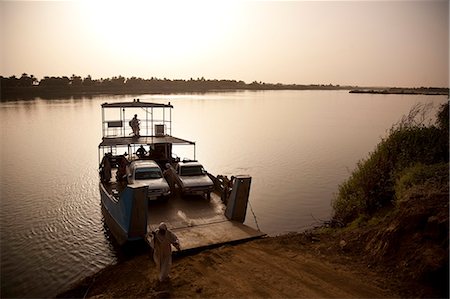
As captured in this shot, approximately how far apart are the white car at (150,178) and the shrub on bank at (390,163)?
25.2ft

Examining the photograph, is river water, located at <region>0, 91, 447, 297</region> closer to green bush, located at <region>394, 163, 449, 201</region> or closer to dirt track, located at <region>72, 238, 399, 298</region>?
dirt track, located at <region>72, 238, 399, 298</region>

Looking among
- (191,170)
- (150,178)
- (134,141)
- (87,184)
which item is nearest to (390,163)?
(191,170)

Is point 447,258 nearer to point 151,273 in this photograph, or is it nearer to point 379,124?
point 151,273

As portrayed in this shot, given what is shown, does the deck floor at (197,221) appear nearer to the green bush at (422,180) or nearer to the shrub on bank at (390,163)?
the shrub on bank at (390,163)

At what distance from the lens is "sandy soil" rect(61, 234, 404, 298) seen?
8.55 m

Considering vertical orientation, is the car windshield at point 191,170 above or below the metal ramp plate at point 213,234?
above

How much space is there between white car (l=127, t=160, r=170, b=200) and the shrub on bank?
7.69 metres

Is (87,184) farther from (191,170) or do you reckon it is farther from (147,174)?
(191,170)

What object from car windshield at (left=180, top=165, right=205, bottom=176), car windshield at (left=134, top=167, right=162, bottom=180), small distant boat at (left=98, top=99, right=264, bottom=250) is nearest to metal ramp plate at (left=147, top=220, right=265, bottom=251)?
small distant boat at (left=98, top=99, right=264, bottom=250)

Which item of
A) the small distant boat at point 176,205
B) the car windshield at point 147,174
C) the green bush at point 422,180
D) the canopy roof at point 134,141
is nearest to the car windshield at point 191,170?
the small distant boat at point 176,205

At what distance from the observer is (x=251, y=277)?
9312 millimetres

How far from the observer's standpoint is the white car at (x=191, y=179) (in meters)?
15.7

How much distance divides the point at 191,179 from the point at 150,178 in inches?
74.9

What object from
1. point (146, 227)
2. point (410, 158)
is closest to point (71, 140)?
point (146, 227)
